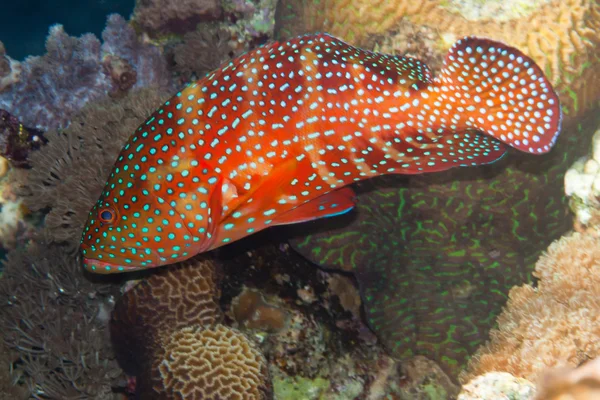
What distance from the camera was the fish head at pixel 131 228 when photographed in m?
3.68

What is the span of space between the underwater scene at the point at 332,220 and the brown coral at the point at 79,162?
3 cm

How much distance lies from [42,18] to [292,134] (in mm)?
8037

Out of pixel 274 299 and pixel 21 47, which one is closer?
pixel 274 299

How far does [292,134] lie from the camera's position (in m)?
3.64

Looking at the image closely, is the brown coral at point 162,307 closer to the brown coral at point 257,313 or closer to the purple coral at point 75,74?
the brown coral at point 257,313

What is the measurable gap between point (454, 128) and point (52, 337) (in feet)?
15.8

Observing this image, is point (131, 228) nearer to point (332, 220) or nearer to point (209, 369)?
point (209, 369)

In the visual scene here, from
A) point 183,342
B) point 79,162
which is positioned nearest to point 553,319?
point 183,342

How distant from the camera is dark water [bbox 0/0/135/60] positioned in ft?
28.3

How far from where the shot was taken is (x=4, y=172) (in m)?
6.43

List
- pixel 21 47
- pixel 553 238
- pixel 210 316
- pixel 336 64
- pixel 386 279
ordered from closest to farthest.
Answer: pixel 336 64, pixel 210 316, pixel 553 238, pixel 386 279, pixel 21 47

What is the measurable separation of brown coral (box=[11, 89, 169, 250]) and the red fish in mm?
1196

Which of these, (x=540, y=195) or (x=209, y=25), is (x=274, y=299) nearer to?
(x=540, y=195)

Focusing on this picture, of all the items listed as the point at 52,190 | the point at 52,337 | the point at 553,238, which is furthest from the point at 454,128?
the point at 52,337
